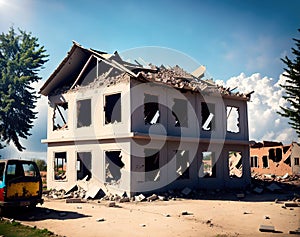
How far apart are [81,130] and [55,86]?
441cm

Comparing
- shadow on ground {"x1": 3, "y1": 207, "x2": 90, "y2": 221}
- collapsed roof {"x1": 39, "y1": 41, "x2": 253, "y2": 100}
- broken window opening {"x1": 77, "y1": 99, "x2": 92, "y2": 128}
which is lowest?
shadow on ground {"x1": 3, "y1": 207, "x2": 90, "y2": 221}

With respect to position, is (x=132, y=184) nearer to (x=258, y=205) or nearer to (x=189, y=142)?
(x=189, y=142)

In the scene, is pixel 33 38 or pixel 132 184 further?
pixel 33 38

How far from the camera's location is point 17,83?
31641 mm

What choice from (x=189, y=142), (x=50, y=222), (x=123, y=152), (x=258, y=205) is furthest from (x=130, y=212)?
(x=189, y=142)

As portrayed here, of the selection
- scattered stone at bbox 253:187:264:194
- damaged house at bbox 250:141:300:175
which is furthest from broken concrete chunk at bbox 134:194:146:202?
damaged house at bbox 250:141:300:175

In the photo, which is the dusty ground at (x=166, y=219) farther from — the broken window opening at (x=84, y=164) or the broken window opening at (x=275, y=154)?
the broken window opening at (x=275, y=154)

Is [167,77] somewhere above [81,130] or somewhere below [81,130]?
above

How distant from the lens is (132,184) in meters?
17.3

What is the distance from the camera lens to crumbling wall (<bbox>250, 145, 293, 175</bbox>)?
1339 inches

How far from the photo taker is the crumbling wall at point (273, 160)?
112ft

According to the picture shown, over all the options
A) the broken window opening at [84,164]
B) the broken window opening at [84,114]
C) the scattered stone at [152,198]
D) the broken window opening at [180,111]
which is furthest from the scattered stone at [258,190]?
the broken window opening at [84,114]

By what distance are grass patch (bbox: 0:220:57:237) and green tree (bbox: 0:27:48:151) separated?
22.3 metres

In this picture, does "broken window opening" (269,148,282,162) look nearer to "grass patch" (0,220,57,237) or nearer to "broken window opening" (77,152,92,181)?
"broken window opening" (77,152,92,181)
